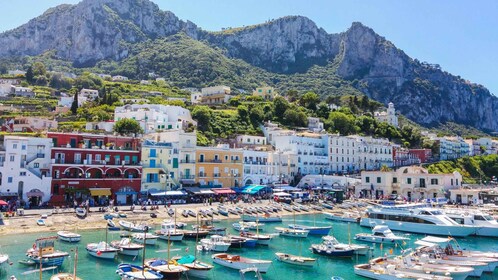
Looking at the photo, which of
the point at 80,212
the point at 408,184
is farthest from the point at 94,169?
the point at 408,184

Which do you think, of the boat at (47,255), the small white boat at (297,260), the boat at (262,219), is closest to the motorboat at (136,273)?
the boat at (47,255)

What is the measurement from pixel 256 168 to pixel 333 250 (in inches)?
1557

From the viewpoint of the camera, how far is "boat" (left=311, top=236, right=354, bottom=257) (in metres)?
38.7

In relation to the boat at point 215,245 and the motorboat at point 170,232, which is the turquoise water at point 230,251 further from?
the boat at point 215,245

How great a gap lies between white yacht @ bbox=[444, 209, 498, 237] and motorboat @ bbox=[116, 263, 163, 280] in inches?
1538

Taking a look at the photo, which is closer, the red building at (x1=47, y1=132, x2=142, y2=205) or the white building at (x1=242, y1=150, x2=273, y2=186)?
the red building at (x1=47, y1=132, x2=142, y2=205)

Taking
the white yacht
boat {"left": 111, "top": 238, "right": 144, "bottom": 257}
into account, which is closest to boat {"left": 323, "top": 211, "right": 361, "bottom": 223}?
the white yacht

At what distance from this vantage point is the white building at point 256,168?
249 feet

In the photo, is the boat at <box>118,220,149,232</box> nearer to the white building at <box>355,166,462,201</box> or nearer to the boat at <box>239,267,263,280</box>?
the boat at <box>239,267,263,280</box>

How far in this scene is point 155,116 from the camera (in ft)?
283

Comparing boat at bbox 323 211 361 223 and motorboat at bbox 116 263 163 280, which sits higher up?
boat at bbox 323 211 361 223

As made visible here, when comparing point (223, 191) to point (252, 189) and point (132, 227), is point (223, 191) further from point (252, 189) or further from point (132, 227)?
point (132, 227)

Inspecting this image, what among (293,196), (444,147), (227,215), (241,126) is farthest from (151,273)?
(444,147)

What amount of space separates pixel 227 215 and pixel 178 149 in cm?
1445
